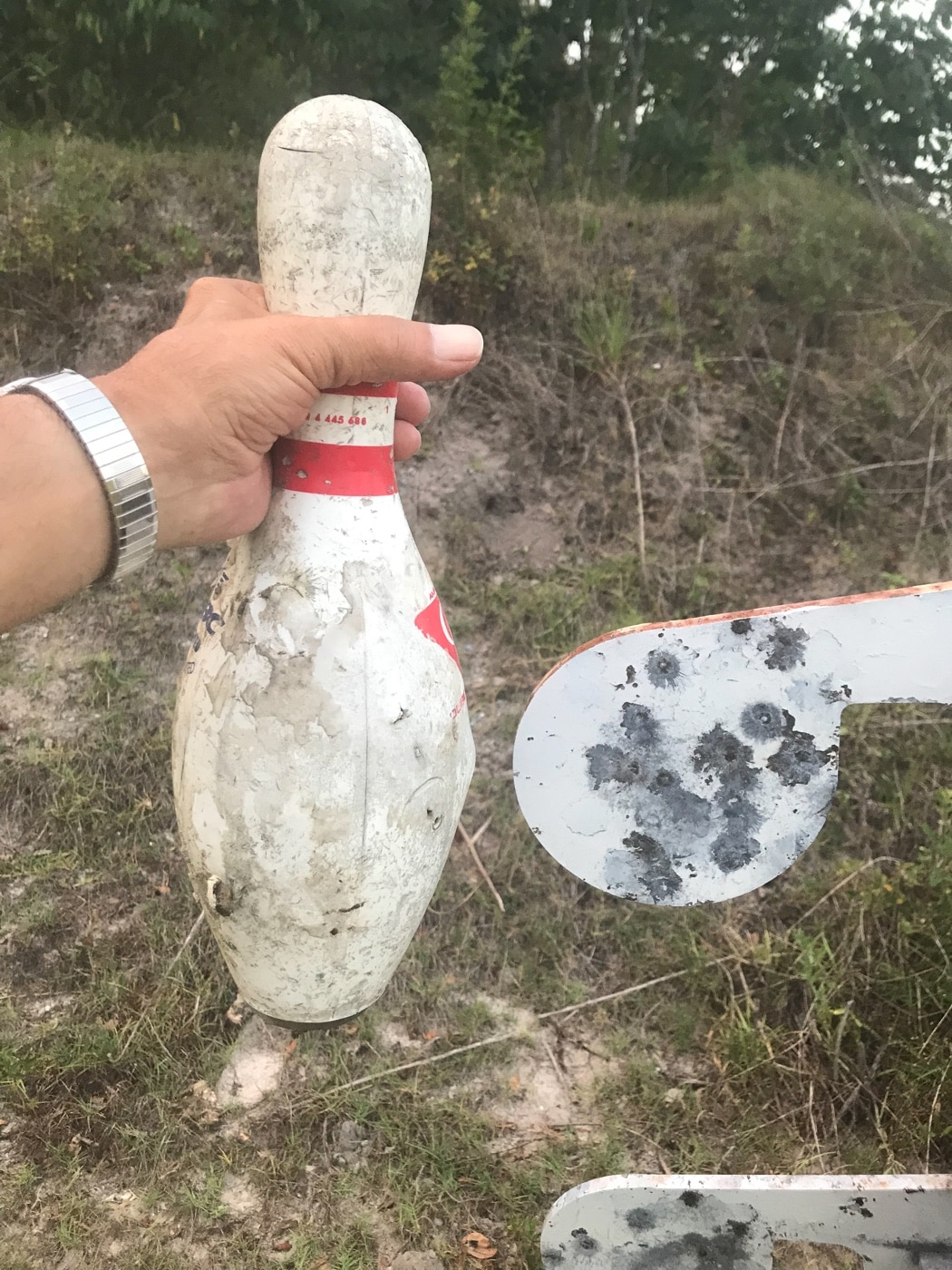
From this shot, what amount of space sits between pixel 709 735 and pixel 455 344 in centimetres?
63

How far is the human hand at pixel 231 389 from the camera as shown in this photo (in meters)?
1.10

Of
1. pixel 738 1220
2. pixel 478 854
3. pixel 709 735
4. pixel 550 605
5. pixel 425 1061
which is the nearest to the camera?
pixel 709 735

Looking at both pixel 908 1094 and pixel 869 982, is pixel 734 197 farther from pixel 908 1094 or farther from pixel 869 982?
pixel 908 1094

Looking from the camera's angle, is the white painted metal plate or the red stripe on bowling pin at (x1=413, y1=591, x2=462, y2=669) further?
the white painted metal plate

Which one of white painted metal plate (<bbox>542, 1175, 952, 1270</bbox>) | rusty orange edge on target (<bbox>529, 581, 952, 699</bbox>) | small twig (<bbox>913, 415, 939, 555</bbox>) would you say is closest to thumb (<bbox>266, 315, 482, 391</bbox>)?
rusty orange edge on target (<bbox>529, 581, 952, 699</bbox>)

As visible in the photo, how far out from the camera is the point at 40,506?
101 centimetres

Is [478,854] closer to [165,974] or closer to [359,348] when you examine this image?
[165,974]

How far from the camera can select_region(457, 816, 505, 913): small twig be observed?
239 cm

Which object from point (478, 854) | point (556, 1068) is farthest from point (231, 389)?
point (556, 1068)

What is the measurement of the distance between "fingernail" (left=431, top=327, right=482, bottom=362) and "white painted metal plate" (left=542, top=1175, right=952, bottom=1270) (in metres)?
1.29

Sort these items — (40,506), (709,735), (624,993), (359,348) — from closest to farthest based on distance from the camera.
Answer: (40,506) → (359,348) → (709,735) → (624,993)

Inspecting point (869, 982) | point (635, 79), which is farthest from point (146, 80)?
point (869, 982)

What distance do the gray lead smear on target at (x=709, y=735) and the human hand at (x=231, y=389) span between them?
465mm

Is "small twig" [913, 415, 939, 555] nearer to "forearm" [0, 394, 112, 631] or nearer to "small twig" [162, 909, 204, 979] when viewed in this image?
"small twig" [162, 909, 204, 979]
